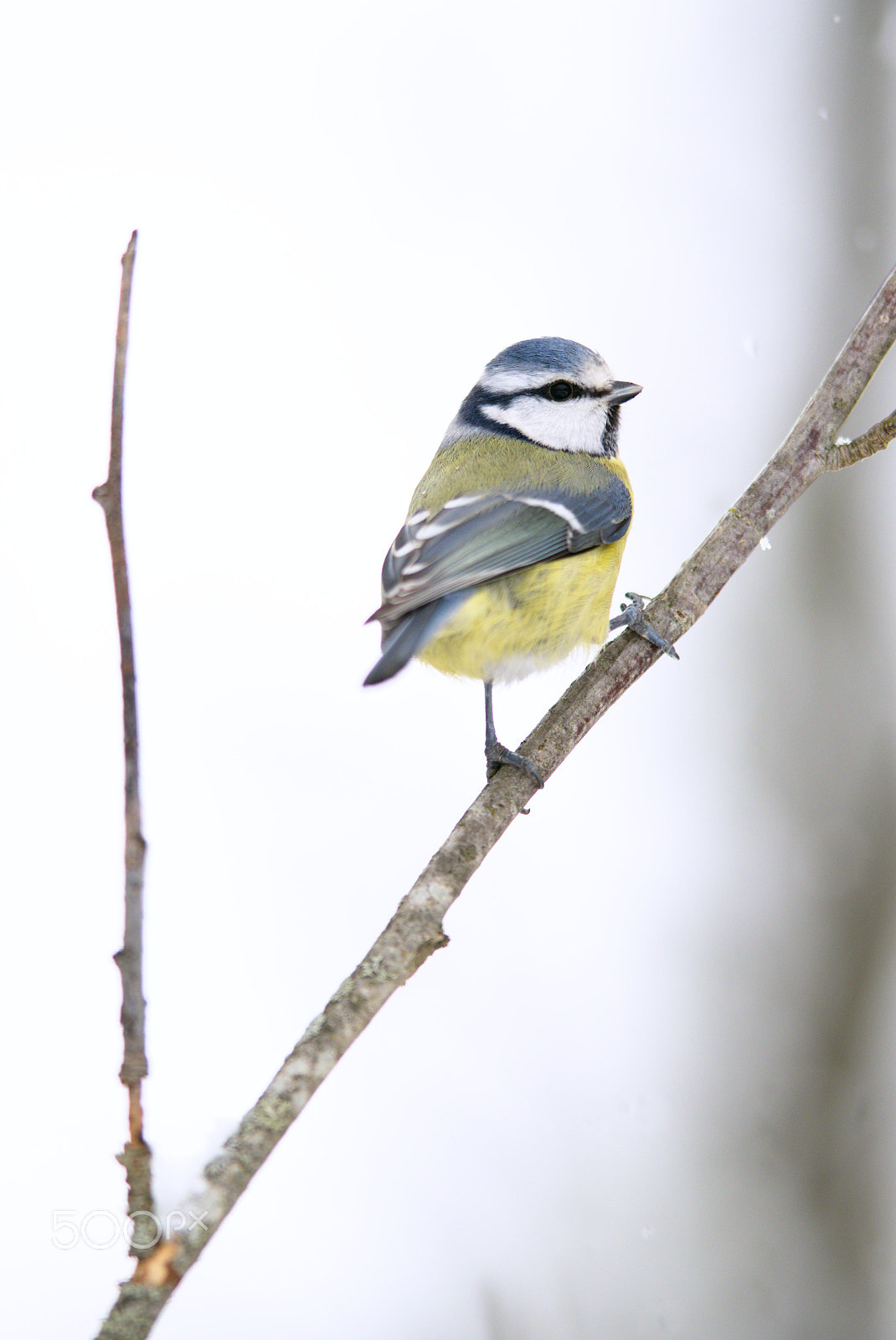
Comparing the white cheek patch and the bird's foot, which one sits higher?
the white cheek patch

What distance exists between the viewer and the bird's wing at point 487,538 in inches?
86.9

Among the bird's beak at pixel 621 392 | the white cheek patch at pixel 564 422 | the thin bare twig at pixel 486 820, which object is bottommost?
the thin bare twig at pixel 486 820

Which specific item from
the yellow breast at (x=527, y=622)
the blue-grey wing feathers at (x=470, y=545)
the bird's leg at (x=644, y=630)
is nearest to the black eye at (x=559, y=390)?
the blue-grey wing feathers at (x=470, y=545)

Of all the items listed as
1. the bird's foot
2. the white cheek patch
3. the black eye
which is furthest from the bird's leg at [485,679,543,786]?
the black eye

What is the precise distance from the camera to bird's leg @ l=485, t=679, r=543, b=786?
77.8 inches

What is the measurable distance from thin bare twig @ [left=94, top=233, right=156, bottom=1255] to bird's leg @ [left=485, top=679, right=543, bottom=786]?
0.99 meters

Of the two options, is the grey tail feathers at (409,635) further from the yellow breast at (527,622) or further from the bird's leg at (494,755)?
the bird's leg at (494,755)

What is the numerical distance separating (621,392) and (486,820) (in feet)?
5.21

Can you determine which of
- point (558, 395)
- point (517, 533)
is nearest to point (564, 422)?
point (558, 395)

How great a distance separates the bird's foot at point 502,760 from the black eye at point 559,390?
1.11m

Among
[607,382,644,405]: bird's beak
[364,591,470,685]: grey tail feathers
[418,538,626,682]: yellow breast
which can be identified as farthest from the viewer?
Result: [607,382,644,405]: bird's beak

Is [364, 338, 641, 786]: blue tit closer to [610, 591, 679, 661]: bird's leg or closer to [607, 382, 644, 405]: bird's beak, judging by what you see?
[607, 382, 644, 405]: bird's beak

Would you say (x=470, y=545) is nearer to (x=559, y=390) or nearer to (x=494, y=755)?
(x=494, y=755)

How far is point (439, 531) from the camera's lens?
7.96 feet
